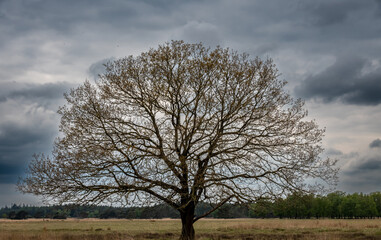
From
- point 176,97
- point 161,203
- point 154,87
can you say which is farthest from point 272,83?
point 161,203

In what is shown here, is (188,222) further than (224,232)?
No

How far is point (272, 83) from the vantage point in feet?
56.2

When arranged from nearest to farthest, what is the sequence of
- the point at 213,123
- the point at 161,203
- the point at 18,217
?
the point at 161,203 < the point at 213,123 < the point at 18,217

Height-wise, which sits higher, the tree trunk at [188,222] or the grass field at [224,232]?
the tree trunk at [188,222]

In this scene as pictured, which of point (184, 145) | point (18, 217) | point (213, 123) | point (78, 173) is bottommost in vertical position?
point (18, 217)

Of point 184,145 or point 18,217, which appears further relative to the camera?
point 18,217

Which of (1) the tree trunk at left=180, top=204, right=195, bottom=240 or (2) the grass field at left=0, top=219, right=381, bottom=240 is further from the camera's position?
(2) the grass field at left=0, top=219, right=381, bottom=240

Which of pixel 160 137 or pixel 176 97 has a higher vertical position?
pixel 176 97

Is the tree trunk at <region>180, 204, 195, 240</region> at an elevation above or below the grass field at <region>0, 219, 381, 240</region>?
above

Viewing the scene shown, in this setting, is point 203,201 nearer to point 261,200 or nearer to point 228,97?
point 261,200

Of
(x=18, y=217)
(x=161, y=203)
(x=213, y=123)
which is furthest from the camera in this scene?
(x=18, y=217)

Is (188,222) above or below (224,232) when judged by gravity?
above

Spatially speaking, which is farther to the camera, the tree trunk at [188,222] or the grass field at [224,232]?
the grass field at [224,232]

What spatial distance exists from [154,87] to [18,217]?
389 ft
